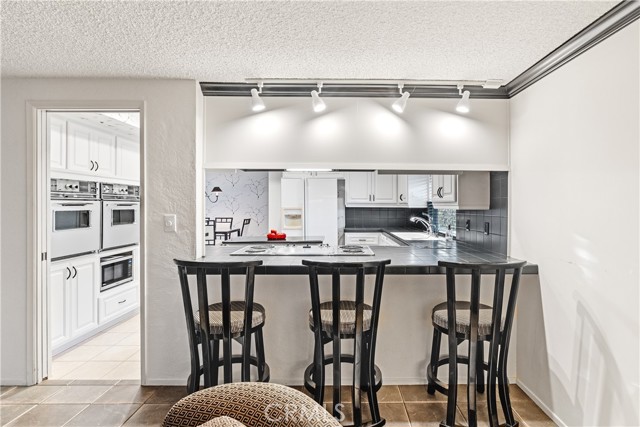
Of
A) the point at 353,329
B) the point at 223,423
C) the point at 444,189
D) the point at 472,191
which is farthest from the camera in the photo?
the point at 444,189

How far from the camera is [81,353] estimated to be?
315 centimetres

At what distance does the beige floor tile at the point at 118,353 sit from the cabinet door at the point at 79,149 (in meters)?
1.64

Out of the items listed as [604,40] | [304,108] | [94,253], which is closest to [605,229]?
[604,40]

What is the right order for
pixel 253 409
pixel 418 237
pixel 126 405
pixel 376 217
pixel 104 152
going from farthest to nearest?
pixel 376 217 → pixel 418 237 → pixel 104 152 → pixel 126 405 → pixel 253 409

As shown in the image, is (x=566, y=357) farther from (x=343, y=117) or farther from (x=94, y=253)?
(x=94, y=253)

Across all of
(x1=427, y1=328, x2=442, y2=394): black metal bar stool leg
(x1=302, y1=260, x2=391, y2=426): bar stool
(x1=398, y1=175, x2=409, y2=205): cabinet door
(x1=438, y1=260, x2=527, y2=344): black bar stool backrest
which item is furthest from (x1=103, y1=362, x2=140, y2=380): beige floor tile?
(x1=398, y1=175, x2=409, y2=205): cabinet door

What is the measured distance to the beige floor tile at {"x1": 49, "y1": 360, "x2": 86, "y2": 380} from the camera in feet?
8.89

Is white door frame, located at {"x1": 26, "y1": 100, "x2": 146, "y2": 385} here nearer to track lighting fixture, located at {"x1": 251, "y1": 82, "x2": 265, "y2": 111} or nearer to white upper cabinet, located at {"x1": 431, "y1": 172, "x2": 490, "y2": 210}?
track lighting fixture, located at {"x1": 251, "y1": 82, "x2": 265, "y2": 111}

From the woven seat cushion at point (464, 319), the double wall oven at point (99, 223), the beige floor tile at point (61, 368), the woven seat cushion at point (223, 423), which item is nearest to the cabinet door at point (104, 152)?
the double wall oven at point (99, 223)

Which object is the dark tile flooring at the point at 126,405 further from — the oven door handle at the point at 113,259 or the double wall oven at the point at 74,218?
the oven door handle at the point at 113,259

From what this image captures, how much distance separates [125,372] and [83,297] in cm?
97

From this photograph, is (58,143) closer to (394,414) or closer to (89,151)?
(89,151)

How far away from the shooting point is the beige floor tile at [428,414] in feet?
7.00

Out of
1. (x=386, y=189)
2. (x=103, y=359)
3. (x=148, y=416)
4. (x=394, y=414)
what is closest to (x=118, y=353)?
(x=103, y=359)
